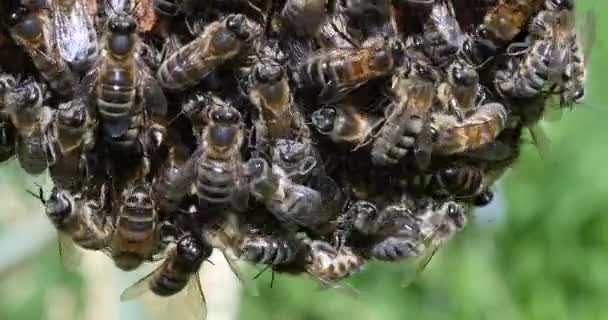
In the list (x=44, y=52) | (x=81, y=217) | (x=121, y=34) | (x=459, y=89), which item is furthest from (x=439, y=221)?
(x=44, y=52)

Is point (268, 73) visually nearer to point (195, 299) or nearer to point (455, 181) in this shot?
point (455, 181)

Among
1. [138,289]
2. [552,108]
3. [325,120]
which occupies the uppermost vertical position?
[325,120]

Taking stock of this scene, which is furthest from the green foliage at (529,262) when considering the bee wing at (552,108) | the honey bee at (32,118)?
the honey bee at (32,118)

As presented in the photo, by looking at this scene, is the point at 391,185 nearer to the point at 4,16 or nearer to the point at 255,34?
the point at 255,34

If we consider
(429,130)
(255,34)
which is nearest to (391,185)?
(429,130)

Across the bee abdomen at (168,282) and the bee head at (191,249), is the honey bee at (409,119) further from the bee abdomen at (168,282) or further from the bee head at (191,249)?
the bee abdomen at (168,282)

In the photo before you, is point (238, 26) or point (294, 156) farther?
point (294, 156)
